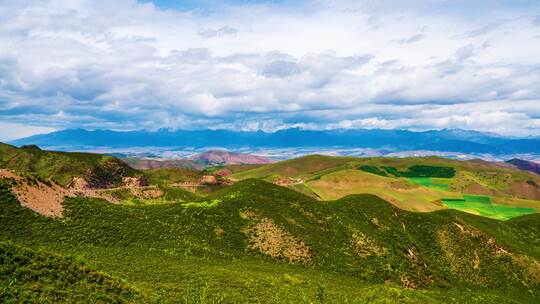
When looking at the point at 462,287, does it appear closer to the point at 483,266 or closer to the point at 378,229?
the point at 483,266

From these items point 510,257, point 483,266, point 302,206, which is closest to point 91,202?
point 302,206

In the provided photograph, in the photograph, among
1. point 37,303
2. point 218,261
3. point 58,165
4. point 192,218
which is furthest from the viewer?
point 58,165

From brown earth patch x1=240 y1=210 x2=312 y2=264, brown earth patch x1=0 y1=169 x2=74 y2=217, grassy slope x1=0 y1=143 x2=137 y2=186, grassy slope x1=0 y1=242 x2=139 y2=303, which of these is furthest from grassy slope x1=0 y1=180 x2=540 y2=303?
grassy slope x1=0 y1=143 x2=137 y2=186

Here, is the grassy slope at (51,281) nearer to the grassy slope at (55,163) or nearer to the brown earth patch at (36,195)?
the brown earth patch at (36,195)

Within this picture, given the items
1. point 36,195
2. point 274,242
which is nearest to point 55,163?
point 36,195

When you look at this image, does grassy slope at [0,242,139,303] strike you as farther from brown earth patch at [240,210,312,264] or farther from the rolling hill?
brown earth patch at [240,210,312,264]

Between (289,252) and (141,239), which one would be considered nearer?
(141,239)
